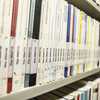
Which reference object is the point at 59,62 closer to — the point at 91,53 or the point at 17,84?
the point at 17,84

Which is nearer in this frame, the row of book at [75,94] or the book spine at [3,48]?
the book spine at [3,48]

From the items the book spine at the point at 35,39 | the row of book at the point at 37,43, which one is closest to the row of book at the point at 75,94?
the row of book at the point at 37,43

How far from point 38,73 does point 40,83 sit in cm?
4

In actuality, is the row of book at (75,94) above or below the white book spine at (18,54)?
below

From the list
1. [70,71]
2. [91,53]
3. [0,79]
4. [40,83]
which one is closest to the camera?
[0,79]

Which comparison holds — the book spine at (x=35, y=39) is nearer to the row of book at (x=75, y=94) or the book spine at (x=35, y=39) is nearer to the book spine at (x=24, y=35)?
the book spine at (x=24, y=35)

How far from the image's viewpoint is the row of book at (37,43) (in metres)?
0.33

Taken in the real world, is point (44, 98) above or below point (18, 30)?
below

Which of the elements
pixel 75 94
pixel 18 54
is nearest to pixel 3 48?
pixel 18 54

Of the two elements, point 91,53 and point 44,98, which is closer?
point 44,98

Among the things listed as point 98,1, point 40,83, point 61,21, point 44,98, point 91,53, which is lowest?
point 44,98

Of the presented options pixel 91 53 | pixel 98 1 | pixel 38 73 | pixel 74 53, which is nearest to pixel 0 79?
pixel 38 73

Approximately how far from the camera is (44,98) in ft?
1.95

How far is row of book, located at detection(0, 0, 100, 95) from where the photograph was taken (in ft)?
1.07
